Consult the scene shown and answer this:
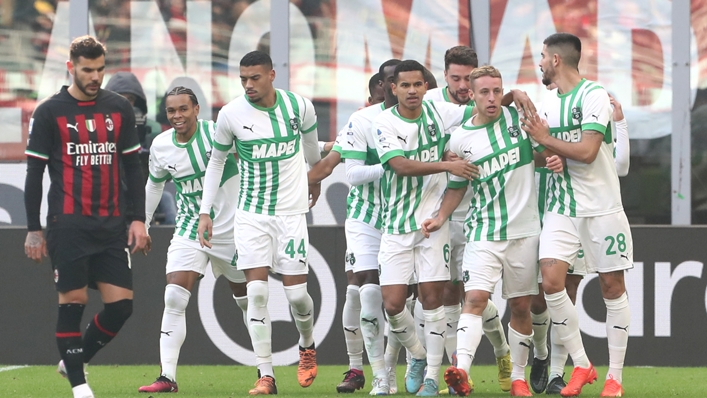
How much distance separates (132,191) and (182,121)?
5.30 feet

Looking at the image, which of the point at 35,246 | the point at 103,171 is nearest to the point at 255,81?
the point at 103,171

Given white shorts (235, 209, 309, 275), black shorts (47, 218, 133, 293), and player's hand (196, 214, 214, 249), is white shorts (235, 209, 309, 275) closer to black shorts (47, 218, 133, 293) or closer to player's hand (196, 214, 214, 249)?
player's hand (196, 214, 214, 249)

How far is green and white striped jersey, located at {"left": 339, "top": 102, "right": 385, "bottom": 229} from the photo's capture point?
812 cm

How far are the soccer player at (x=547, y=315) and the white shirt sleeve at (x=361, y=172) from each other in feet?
3.40

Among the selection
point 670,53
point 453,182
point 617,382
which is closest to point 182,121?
point 453,182

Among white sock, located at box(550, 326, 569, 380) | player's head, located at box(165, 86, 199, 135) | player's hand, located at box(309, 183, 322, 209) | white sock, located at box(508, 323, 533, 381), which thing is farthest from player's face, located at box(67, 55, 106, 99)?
white sock, located at box(550, 326, 569, 380)

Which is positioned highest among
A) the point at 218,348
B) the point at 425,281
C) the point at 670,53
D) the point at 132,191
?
the point at 670,53

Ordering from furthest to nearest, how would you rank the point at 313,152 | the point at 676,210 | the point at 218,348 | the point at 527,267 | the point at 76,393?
the point at 676,210 < the point at 218,348 < the point at 313,152 < the point at 527,267 < the point at 76,393

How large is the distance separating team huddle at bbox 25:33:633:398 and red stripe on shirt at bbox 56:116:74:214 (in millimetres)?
11

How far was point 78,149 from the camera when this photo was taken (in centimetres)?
684

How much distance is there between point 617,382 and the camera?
24.6 feet

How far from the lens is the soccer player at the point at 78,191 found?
679 centimetres

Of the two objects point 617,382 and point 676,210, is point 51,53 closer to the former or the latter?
point 676,210

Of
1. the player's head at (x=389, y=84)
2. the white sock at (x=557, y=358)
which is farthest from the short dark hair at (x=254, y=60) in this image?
the white sock at (x=557, y=358)
